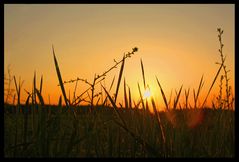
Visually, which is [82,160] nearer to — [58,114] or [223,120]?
[58,114]

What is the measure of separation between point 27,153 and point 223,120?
157 centimetres

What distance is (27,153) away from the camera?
1.77m

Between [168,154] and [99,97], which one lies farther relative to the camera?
[99,97]

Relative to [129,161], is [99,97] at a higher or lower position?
higher

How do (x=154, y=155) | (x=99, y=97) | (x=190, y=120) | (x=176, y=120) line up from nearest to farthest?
(x=154, y=155), (x=190, y=120), (x=176, y=120), (x=99, y=97)

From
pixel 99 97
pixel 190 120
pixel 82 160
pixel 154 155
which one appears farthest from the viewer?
pixel 99 97

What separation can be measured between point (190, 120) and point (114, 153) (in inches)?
22.7

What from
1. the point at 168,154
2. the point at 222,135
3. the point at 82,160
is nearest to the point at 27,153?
the point at 82,160

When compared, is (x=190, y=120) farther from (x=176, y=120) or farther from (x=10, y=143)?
(x=10, y=143)

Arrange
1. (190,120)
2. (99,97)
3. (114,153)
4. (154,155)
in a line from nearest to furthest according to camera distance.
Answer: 1. (154,155)
2. (114,153)
3. (190,120)
4. (99,97)

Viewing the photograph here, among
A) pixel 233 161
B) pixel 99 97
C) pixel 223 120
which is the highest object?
pixel 99 97

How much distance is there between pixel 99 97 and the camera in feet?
8.28

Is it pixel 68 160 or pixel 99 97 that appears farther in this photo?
pixel 99 97

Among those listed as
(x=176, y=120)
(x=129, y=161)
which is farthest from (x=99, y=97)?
(x=129, y=161)
